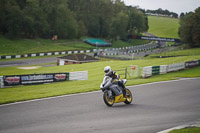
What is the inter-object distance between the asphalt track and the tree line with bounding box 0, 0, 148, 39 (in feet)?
213

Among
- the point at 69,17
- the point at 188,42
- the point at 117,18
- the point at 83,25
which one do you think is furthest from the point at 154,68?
the point at 117,18

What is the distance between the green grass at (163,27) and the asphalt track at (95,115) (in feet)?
474

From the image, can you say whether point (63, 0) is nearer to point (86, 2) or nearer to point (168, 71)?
point (86, 2)

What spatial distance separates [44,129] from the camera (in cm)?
891

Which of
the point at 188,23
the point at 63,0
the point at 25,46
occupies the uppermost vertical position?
the point at 63,0

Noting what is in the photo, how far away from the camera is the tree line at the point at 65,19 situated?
76062mm

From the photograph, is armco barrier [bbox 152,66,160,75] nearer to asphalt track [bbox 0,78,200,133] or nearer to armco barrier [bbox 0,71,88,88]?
armco barrier [bbox 0,71,88,88]

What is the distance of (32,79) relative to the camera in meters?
26.9

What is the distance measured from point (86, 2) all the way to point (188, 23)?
49616mm

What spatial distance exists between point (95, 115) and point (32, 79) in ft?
56.5

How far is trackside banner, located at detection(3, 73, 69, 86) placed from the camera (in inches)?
1000

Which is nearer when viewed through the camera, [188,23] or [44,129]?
[44,129]

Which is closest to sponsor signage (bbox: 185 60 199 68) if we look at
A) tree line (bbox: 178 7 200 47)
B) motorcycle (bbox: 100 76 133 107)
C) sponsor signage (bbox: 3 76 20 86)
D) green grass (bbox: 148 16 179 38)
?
sponsor signage (bbox: 3 76 20 86)

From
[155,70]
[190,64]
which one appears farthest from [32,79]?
[190,64]
